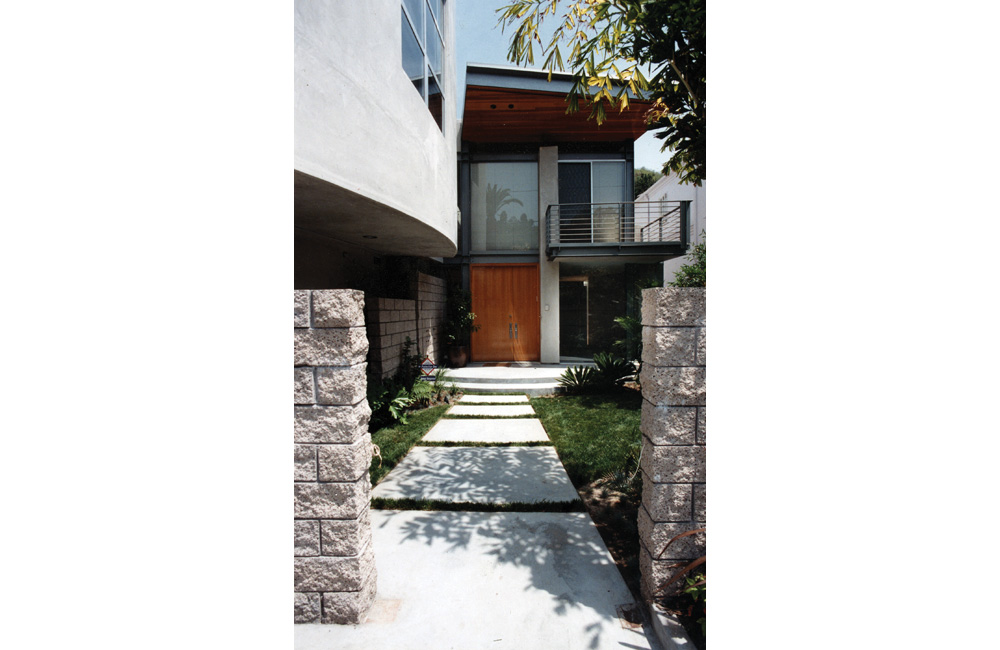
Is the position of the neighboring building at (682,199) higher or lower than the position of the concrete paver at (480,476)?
higher

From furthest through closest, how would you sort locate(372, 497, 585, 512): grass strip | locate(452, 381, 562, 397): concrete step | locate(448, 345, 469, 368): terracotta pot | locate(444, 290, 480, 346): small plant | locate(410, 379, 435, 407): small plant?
locate(444, 290, 480, 346): small plant < locate(448, 345, 469, 368): terracotta pot < locate(452, 381, 562, 397): concrete step < locate(410, 379, 435, 407): small plant < locate(372, 497, 585, 512): grass strip

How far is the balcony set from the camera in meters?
8.59

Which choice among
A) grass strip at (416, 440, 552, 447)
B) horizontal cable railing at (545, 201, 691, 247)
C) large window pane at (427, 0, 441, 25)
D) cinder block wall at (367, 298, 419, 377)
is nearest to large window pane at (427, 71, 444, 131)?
large window pane at (427, 0, 441, 25)

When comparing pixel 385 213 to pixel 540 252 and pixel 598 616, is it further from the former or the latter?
pixel 540 252

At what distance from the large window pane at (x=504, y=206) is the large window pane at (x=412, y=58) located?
5.23 m

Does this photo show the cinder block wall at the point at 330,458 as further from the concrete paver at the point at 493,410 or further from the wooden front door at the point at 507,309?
the wooden front door at the point at 507,309

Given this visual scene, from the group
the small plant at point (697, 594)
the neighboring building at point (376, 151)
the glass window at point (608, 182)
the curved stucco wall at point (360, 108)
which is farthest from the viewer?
the glass window at point (608, 182)

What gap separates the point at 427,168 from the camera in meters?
4.57

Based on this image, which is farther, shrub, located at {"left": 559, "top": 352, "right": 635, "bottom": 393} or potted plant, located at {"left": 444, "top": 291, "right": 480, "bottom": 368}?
potted plant, located at {"left": 444, "top": 291, "right": 480, "bottom": 368}

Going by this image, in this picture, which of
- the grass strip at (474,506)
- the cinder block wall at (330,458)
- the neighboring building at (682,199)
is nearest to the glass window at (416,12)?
the cinder block wall at (330,458)

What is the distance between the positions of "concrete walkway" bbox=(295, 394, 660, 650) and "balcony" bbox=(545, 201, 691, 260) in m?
6.56

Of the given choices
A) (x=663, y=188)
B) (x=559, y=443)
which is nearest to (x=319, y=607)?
(x=559, y=443)

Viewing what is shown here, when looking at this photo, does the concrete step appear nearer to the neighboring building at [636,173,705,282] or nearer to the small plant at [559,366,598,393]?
the small plant at [559,366,598,393]

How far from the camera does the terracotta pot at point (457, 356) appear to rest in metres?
9.25
